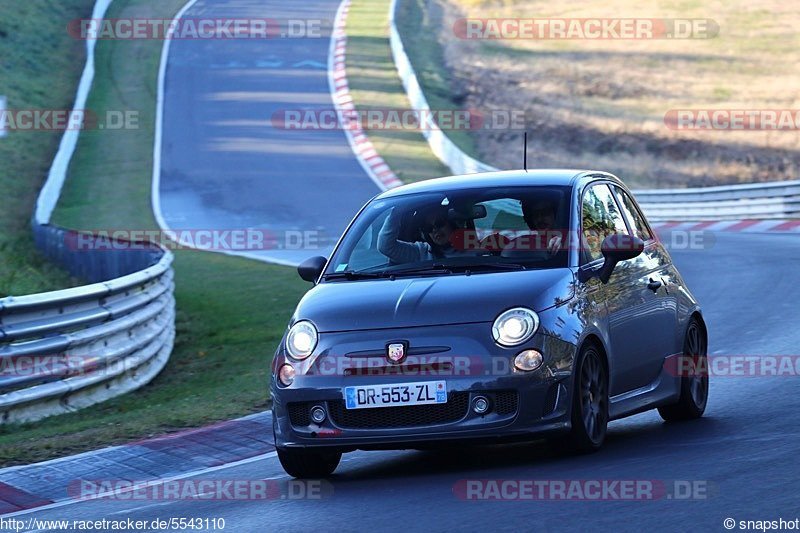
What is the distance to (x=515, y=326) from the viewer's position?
7.70 metres

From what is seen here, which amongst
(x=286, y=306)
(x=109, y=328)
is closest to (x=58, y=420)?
(x=109, y=328)

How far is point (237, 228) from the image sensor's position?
88.1 ft

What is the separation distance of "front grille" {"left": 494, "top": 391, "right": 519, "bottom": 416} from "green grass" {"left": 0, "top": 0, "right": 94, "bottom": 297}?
33.2 ft

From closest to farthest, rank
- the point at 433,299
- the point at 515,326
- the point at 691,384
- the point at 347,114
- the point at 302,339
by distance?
1. the point at 515,326
2. the point at 433,299
3. the point at 302,339
4. the point at 691,384
5. the point at 347,114

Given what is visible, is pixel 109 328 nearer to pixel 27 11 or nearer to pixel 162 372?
pixel 162 372

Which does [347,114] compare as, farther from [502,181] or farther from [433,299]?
[433,299]

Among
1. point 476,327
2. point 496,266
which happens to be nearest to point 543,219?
point 496,266

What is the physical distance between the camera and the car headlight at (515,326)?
767 centimetres

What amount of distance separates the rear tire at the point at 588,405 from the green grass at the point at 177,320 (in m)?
3.35

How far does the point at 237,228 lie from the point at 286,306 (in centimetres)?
912

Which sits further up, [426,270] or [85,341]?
[426,270]

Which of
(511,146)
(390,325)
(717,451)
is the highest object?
(390,325)

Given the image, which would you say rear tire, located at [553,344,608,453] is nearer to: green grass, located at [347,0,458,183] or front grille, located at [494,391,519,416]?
front grille, located at [494,391,519,416]

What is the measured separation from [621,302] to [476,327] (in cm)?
132
